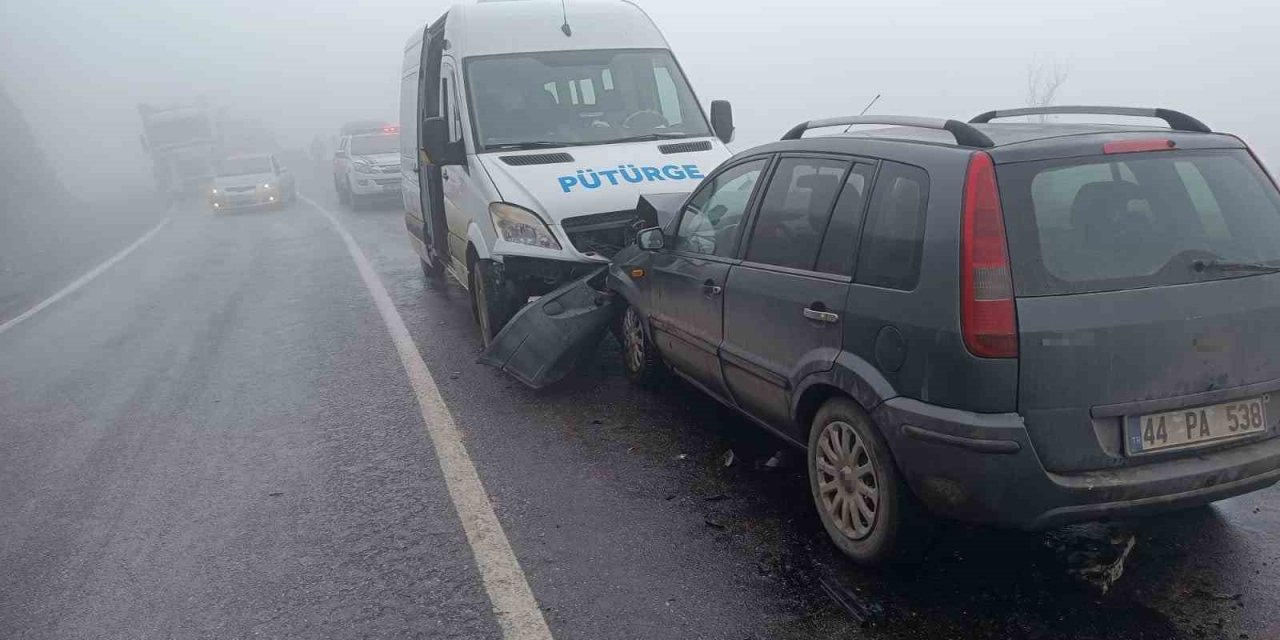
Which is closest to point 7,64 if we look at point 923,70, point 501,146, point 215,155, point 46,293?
point 215,155

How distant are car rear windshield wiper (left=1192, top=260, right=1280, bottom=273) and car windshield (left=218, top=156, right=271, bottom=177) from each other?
23745mm

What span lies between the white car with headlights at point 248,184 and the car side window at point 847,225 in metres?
21.8

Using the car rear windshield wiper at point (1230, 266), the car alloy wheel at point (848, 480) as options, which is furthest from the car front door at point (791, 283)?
A: the car rear windshield wiper at point (1230, 266)

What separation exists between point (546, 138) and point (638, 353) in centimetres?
217

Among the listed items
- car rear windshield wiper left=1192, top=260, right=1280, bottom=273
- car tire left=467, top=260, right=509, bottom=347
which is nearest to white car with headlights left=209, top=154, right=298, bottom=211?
car tire left=467, top=260, right=509, bottom=347

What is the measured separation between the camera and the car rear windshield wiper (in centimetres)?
309

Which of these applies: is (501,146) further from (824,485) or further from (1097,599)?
(1097,599)

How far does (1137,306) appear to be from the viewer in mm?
2979

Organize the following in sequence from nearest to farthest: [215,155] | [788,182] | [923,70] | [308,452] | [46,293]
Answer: [788,182] < [308,452] < [46,293] < [215,155] < [923,70]

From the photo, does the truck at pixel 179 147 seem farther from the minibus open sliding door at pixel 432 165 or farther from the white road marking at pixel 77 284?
the minibus open sliding door at pixel 432 165

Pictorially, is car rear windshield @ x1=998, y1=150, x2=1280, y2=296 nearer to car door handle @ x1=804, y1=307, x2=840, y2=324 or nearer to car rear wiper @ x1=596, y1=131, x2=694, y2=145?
car door handle @ x1=804, y1=307, x2=840, y2=324

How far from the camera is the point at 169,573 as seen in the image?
Answer: 379 centimetres

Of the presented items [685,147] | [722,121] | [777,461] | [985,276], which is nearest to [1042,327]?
[985,276]

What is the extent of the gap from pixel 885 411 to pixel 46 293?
1245 cm
